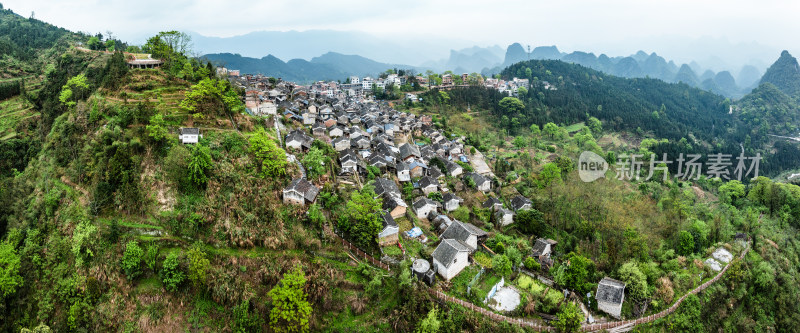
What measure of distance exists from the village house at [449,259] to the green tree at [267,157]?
42.3 ft

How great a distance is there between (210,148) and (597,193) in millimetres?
35864

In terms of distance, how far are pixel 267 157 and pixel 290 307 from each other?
482 inches

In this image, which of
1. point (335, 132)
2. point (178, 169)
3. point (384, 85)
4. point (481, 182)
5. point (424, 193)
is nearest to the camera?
point (178, 169)

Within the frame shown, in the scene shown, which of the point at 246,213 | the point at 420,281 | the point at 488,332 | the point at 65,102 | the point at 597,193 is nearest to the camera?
the point at 488,332

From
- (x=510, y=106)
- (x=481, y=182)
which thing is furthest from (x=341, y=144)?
(x=510, y=106)

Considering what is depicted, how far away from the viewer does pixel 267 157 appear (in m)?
28.3

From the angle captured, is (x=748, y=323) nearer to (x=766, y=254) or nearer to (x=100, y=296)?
(x=766, y=254)

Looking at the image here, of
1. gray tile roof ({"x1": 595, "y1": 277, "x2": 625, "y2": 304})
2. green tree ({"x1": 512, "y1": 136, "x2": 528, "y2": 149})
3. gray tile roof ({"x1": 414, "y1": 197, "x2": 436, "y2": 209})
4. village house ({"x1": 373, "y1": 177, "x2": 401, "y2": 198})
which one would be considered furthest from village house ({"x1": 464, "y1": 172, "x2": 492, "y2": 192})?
green tree ({"x1": 512, "y1": 136, "x2": 528, "y2": 149})

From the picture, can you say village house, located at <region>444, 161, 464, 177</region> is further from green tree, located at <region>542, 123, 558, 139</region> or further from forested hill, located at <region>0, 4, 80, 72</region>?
forested hill, located at <region>0, 4, 80, 72</region>

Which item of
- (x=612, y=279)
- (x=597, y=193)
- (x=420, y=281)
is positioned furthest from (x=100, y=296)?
(x=597, y=193)

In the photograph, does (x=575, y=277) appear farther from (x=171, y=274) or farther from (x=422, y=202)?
(x=171, y=274)

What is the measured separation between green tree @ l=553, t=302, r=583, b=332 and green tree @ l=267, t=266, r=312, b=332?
46.7 feet

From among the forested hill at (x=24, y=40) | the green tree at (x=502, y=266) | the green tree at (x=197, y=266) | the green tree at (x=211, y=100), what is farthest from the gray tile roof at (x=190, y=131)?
the forested hill at (x=24, y=40)

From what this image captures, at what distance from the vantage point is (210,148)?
94.9 ft
